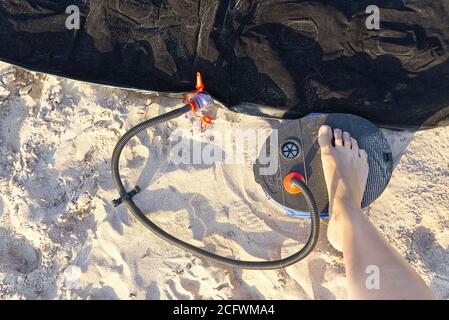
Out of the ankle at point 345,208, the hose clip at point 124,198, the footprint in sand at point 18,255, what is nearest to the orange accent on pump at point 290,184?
the ankle at point 345,208

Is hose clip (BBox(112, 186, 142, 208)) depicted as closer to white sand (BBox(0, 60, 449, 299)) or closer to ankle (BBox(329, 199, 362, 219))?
white sand (BBox(0, 60, 449, 299))

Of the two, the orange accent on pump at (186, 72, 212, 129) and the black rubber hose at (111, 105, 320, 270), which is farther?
the orange accent on pump at (186, 72, 212, 129)

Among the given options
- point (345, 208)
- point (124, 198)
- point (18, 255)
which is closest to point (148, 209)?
point (124, 198)

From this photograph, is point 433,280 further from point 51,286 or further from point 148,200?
point 51,286

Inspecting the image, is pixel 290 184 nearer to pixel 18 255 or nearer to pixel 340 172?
→ pixel 340 172

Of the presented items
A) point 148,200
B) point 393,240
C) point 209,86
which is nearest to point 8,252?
point 148,200

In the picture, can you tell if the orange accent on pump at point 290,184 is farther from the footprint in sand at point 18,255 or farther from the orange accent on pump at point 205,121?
the footprint in sand at point 18,255

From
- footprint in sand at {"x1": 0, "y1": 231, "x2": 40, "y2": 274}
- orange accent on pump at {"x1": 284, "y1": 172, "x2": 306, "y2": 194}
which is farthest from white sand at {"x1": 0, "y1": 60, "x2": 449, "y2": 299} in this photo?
orange accent on pump at {"x1": 284, "y1": 172, "x2": 306, "y2": 194}
